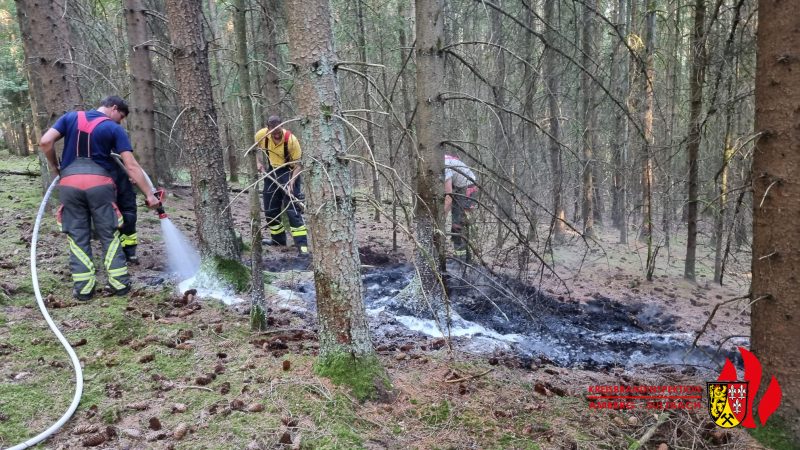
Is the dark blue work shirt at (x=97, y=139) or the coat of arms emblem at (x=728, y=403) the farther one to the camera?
the dark blue work shirt at (x=97, y=139)

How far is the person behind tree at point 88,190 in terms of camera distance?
4465 millimetres

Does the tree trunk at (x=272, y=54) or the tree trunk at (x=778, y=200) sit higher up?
the tree trunk at (x=272, y=54)

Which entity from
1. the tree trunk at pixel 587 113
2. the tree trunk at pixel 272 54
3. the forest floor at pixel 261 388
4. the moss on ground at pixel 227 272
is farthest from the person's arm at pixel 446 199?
the tree trunk at pixel 272 54

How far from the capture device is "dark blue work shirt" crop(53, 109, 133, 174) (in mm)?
4551

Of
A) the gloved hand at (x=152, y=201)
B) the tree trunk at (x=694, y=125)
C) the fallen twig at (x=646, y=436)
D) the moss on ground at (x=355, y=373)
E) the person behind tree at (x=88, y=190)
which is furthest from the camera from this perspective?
the tree trunk at (x=694, y=125)

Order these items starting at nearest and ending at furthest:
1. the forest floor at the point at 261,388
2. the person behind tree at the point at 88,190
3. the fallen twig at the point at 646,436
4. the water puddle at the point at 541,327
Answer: the forest floor at the point at 261,388
the fallen twig at the point at 646,436
the person behind tree at the point at 88,190
the water puddle at the point at 541,327

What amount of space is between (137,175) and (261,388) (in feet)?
10.0

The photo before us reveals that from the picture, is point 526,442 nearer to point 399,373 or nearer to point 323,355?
point 399,373

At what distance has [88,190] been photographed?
178 inches

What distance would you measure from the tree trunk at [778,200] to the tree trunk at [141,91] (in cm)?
916

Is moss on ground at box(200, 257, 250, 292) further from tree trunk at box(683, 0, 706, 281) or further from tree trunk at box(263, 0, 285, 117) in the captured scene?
tree trunk at box(683, 0, 706, 281)

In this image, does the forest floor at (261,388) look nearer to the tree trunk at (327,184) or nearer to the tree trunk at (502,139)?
the tree trunk at (327,184)

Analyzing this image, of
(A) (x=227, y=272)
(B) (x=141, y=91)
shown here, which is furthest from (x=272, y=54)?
A: (A) (x=227, y=272)

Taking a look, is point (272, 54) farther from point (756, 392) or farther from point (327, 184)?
point (756, 392)
